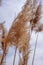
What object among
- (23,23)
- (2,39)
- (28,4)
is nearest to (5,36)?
(2,39)

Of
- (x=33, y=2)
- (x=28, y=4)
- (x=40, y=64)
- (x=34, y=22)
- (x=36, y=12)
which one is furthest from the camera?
(x=40, y=64)

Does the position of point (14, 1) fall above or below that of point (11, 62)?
above

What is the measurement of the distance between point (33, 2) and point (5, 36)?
687 mm

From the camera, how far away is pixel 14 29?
2463mm

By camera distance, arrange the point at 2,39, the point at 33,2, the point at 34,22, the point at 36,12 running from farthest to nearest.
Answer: the point at 34,22 < the point at 36,12 < the point at 33,2 < the point at 2,39

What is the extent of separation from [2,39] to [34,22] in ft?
3.43

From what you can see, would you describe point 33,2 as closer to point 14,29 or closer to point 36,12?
point 36,12

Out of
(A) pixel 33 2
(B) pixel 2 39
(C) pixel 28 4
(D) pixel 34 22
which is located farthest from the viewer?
(D) pixel 34 22

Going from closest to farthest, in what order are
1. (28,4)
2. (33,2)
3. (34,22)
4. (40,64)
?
(28,4)
(33,2)
(34,22)
(40,64)

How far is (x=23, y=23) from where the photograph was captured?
2.55 m

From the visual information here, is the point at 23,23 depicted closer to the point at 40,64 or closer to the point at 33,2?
the point at 33,2

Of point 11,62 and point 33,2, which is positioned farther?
point 11,62

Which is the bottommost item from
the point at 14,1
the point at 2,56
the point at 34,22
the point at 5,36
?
the point at 2,56

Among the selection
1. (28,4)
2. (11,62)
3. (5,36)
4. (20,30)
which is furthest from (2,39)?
(11,62)
